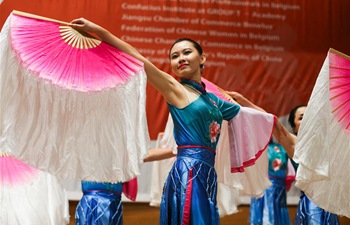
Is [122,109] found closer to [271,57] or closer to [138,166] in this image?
[138,166]

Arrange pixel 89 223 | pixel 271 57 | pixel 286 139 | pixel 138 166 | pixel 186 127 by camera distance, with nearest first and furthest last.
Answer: pixel 138 166 < pixel 186 127 < pixel 286 139 < pixel 89 223 < pixel 271 57

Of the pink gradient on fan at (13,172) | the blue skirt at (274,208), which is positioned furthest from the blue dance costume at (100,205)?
the blue skirt at (274,208)

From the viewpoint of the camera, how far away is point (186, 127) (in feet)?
8.86

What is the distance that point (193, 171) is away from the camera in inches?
104

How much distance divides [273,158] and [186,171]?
302 cm

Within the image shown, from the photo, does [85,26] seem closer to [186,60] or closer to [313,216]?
[186,60]

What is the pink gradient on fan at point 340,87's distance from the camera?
2809mm

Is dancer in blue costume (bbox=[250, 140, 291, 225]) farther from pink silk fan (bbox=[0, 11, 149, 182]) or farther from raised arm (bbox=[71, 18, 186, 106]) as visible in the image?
pink silk fan (bbox=[0, 11, 149, 182])

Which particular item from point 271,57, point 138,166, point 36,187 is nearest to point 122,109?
point 138,166

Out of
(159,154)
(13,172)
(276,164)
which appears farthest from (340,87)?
(276,164)

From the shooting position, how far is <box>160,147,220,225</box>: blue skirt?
2.58m

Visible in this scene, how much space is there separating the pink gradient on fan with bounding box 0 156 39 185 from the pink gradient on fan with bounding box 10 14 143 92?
1.14 metres

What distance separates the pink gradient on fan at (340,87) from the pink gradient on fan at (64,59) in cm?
91

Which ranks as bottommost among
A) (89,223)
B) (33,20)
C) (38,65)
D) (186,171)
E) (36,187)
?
(89,223)
